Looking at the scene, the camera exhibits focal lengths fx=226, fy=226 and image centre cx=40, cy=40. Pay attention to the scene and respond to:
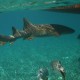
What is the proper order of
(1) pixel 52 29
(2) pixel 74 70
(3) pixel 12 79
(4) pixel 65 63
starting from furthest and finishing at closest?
(4) pixel 65 63
(2) pixel 74 70
(3) pixel 12 79
(1) pixel 52 29

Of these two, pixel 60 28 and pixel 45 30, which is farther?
pixel 45 30

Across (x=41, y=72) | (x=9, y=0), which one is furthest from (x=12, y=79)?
(x=41, y=72)

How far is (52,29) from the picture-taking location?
5371 mm

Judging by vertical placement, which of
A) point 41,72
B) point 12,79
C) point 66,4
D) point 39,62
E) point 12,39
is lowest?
point 39,62

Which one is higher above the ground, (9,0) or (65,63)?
(9,0)

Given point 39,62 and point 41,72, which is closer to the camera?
point 41,72

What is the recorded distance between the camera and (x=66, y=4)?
24.8m

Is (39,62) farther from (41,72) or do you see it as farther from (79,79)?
(41,72)

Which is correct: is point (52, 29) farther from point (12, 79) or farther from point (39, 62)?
point (39, 62)

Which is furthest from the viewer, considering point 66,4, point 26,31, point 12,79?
point 66,4

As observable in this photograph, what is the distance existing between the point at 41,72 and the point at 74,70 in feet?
40.9

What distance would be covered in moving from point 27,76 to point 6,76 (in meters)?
1.71

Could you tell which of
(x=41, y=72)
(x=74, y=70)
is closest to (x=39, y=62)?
(x=74, y=70)

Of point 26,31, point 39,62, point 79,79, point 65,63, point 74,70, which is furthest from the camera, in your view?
point 39,62
